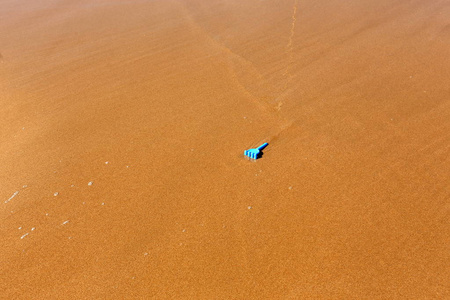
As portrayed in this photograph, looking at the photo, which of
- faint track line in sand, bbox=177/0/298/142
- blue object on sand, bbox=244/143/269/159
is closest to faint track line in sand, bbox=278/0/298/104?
faint track line in sand, bbox=177/0/298/142

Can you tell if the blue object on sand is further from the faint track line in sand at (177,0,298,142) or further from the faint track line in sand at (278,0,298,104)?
the faint track line in sand at (278,0,298,104)

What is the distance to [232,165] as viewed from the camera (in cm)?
297

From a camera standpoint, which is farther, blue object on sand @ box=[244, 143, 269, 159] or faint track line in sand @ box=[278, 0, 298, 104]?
faint track line in sand @ box=[278, 0, 298, 104]

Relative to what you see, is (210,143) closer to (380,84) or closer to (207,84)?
(207,84)

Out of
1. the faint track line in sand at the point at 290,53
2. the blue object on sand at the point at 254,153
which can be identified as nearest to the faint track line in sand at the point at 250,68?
the faint track line in sand at the point at 290,53

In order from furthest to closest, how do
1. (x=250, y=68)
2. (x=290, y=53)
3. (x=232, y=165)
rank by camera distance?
1. (x=290, y=53)
2. (x=250, y=68)
3. (x=232, y=165)

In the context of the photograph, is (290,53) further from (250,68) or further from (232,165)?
(232,165)

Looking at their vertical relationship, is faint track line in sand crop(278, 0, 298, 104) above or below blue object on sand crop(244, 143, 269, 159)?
below

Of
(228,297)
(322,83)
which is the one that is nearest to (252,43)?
(322,83)

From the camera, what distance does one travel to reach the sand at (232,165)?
2186mm

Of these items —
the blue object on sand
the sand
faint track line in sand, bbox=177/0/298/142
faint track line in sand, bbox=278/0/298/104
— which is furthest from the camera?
faint track line in sand, bbox=278/0/298/104

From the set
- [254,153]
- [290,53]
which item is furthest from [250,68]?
[254,153]

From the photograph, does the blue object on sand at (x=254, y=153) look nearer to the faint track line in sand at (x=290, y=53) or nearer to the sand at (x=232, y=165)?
the sand at (x=232, y=165)

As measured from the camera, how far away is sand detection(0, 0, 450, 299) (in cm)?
219
